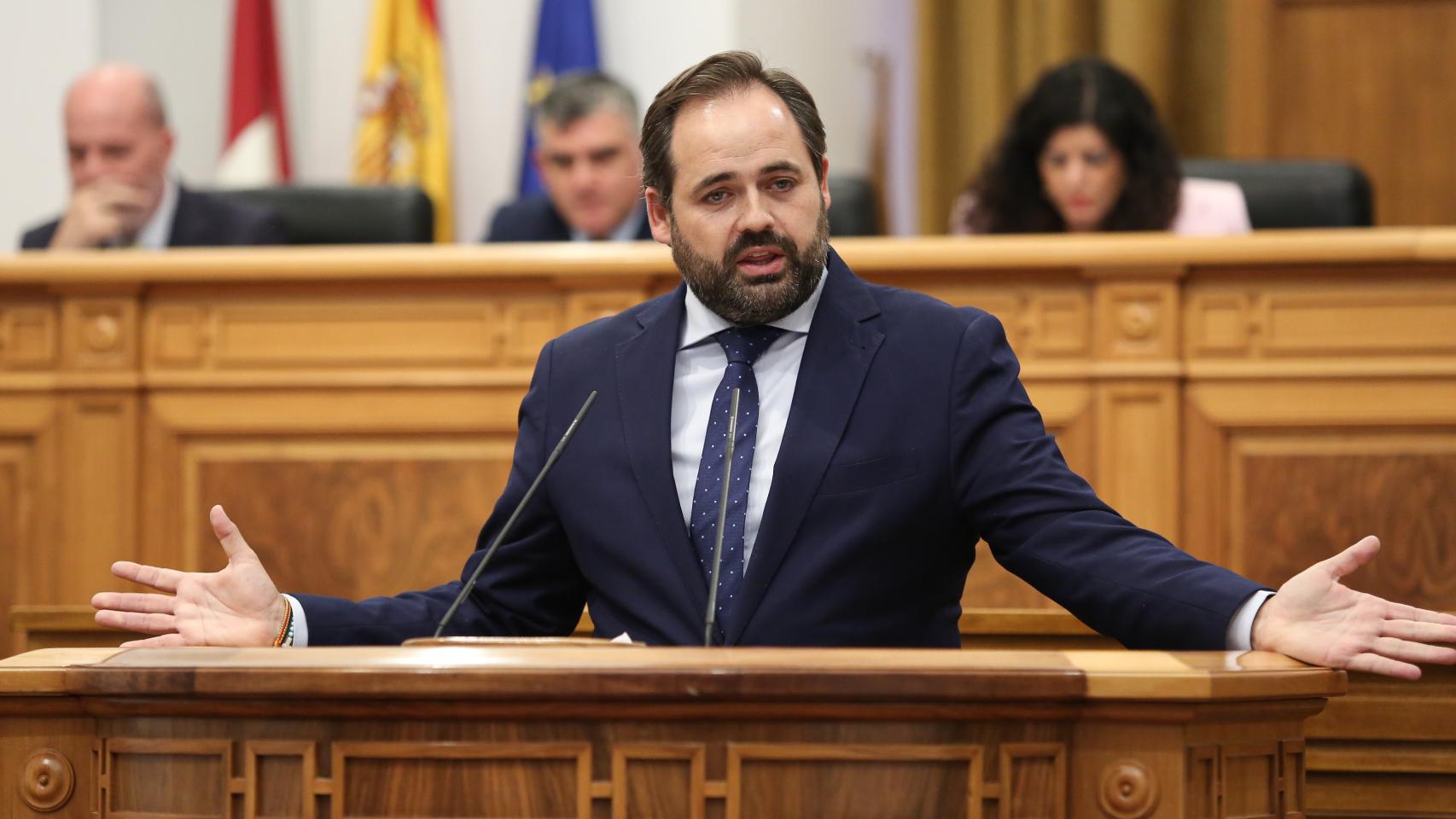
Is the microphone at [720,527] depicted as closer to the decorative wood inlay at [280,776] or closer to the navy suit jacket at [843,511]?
the navy suit jacket at [843,511]

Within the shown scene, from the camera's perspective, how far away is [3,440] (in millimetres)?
3629

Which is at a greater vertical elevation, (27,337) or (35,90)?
(35,90)

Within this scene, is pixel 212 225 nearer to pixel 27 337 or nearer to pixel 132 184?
pixel 132 184

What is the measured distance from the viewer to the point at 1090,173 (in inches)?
161

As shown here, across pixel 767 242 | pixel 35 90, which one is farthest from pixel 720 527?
pixel 35 90

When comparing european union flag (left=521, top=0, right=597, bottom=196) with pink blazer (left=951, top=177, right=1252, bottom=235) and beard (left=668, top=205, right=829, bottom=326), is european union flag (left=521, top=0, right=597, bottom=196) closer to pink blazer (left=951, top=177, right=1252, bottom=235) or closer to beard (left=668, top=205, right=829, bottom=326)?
pink blazer (left=951, top=177, right=1252, bottom=235)

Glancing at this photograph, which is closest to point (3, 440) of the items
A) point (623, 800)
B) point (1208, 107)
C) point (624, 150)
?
point (624, 150)

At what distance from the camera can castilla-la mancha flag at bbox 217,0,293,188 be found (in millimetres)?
6066

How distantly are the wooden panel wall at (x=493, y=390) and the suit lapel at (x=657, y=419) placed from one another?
1.35m

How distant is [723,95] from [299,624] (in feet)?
2.76

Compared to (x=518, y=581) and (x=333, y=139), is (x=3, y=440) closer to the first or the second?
(x=518, y=581)

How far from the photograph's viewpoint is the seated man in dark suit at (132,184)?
4.29 m

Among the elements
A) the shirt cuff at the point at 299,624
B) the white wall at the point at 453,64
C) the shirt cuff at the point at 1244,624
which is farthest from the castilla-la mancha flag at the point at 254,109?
the shirt cuff at the point at 1244,624

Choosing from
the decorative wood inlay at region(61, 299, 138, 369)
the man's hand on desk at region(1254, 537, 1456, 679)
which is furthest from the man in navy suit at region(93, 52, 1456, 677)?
the decorative wood inlay at region(61, 299, 138, 369)
